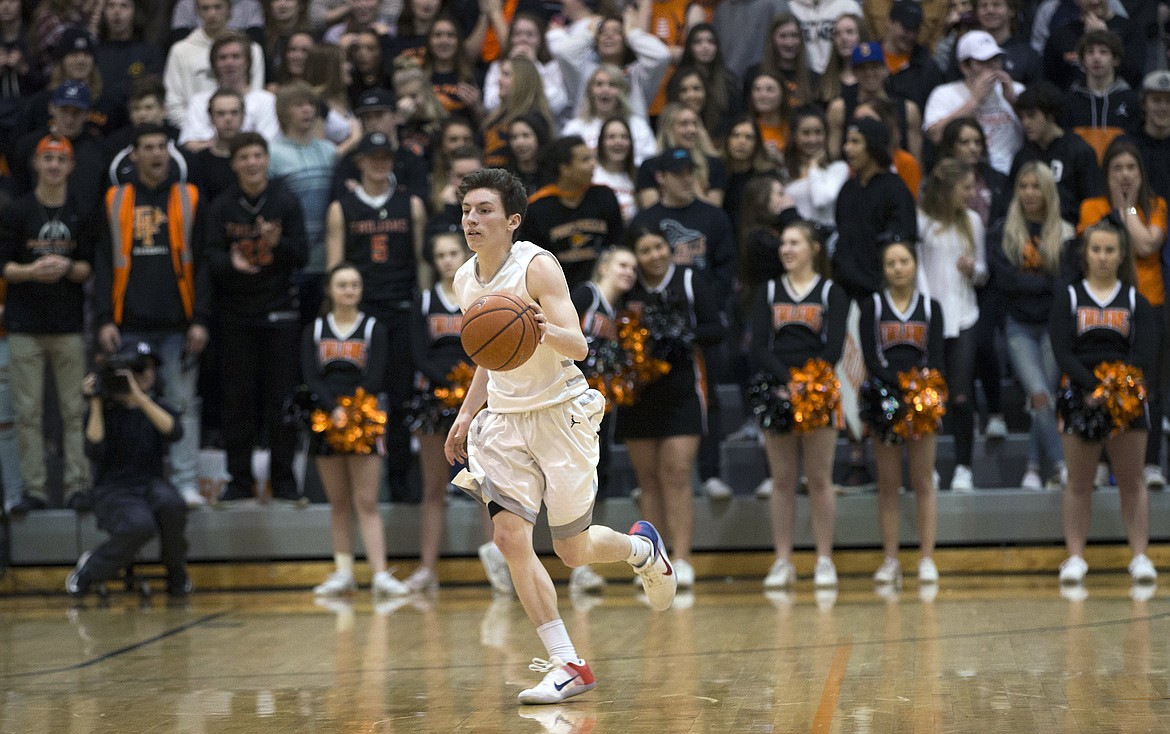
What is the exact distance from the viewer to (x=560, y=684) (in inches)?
217

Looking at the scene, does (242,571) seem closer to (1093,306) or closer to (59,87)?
(59,87)

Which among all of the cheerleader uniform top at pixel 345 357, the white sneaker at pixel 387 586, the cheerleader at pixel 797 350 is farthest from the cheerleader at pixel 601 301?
the cheerleader uniform top at pixel 345 357

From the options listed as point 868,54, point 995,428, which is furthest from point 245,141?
point 995,428

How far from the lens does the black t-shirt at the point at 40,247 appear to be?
10469 mm

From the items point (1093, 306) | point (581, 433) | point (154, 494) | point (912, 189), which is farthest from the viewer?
point (912, 189)

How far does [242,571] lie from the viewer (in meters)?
10.6

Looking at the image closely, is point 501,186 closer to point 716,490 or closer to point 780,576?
point 780,576

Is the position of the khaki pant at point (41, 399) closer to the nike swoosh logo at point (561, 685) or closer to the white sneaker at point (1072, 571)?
the nike swoosh logo at point (561, 685)

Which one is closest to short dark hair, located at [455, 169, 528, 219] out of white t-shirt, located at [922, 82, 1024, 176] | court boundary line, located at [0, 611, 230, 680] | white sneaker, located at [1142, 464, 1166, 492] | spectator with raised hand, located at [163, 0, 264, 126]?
court boundary line, located at [0, 611, 230, 680]

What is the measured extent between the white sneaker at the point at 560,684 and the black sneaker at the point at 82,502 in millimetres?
5732

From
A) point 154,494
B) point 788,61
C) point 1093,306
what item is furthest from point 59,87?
point 1093,306

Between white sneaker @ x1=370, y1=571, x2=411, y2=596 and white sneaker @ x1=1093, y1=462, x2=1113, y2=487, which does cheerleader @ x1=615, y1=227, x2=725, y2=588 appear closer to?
white sneaker @ x1=370, y1=571, x2=411, y2=596

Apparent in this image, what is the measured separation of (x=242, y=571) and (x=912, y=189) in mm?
5588

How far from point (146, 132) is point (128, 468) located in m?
2.35
